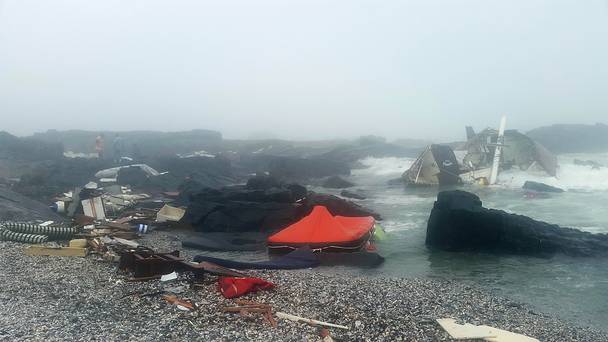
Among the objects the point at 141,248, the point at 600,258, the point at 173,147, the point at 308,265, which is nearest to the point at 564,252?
the point at 600,258

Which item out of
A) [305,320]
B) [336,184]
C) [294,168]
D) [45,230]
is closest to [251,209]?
[45,230]

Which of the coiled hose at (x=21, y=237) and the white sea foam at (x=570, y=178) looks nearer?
the coiled hose at (x=21, y=237)

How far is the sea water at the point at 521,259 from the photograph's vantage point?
341 inches

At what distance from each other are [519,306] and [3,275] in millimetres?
8649

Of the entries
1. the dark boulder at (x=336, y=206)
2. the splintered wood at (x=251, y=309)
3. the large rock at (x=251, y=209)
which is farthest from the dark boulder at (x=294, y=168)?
the splintered wood at (x=251, y=309)

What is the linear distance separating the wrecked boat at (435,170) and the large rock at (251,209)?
11859mm

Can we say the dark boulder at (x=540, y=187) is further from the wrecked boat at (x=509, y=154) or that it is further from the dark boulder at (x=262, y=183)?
the dark boulder at (x=262, y=183)

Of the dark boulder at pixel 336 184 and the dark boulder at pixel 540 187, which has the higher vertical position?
the dark boulder at pixel 540 187

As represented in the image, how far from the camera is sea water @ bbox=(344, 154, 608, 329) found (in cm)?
866

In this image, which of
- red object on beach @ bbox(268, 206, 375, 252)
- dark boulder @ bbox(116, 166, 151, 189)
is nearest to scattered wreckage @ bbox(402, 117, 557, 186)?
dark boulder @ bbox(116, 166, 151, 189)

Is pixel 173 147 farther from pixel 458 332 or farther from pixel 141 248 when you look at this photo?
pixel 458 332

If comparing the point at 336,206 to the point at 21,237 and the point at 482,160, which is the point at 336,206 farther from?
the point at 482,160

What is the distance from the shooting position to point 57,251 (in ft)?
32.9

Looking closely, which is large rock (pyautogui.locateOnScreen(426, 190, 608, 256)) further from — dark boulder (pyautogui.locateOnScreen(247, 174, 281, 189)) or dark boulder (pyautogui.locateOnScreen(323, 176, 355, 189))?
dark boulder (pyautogui.locateOnScreen(323, 176, 355, 189))
